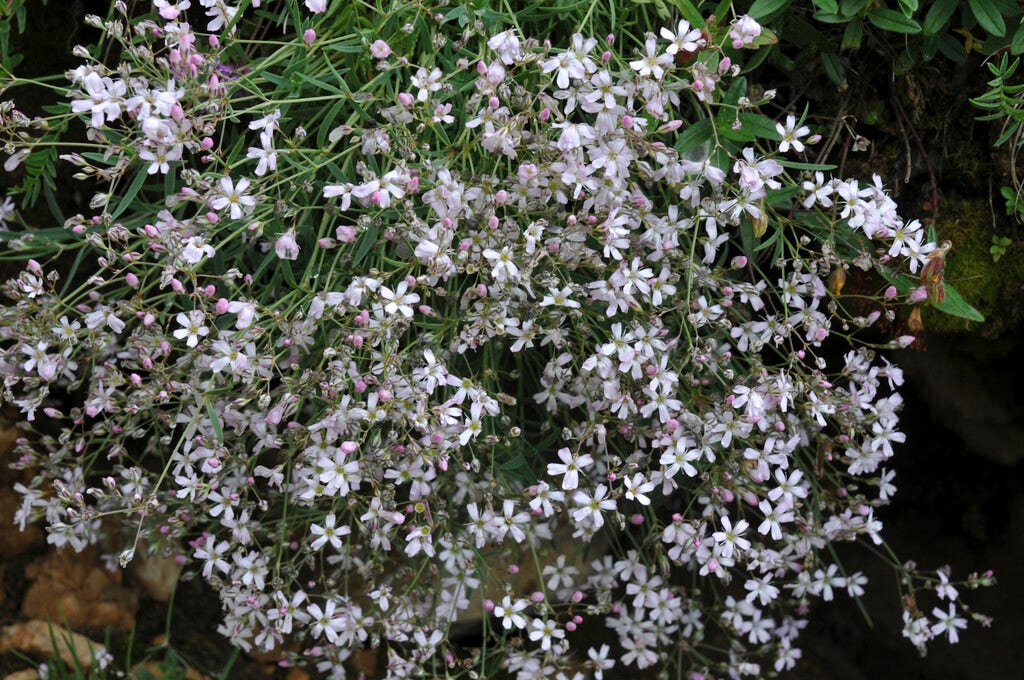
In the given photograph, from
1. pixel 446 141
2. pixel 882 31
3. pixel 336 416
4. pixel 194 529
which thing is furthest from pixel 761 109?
pixel 194 529

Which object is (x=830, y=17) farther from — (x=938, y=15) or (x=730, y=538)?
(x=730, y=538)

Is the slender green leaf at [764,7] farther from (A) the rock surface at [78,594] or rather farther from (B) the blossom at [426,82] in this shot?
(A) the rock surface at [78,594]

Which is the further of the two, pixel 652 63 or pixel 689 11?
pixel 689 11

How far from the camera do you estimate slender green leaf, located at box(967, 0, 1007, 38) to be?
221 cm

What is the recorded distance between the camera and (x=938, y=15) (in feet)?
7.48

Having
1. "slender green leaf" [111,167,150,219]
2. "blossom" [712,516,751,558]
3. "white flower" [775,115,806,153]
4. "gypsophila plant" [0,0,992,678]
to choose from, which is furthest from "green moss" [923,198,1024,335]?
"slender green leaf" [111,167,150,219]

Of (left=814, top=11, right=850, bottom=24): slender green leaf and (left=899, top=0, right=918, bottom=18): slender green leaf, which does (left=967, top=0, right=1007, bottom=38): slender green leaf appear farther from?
(left=814, top=11, right=850, bottom=24): slender green leaf


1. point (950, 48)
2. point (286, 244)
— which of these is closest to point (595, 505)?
point (286, 244)

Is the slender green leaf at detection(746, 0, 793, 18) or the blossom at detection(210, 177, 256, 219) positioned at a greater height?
the slender green leaf at detection(746, 0, 793, 18)

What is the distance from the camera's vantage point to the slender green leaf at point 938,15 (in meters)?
2.27

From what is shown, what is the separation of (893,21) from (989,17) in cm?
24

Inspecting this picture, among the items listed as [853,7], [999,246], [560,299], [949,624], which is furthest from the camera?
[949,624]

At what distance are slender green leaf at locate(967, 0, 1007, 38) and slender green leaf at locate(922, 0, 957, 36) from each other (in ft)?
0.16

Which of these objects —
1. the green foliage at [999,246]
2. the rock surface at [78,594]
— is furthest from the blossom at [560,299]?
the rock surface at [78,594]
